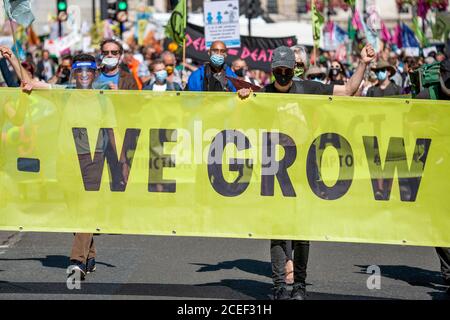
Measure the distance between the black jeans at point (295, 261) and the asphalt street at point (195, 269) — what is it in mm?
348

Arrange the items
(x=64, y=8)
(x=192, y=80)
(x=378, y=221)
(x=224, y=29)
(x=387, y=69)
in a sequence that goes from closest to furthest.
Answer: (x=378, y=221) → (x=192, y=80) → (x=387, y=69) → (x=224, y=29) → (x=64, y=8)

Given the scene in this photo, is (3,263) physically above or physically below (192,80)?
below

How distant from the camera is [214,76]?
1229cm

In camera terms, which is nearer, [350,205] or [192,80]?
[350,205]

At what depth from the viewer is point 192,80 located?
12539 millimetres

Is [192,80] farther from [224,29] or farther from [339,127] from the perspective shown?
[224,29]

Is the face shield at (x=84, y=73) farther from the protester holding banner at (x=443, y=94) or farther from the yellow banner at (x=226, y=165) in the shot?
the protester holding banner at (x=443, y=94)

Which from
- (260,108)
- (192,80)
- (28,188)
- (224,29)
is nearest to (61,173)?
(28,188)

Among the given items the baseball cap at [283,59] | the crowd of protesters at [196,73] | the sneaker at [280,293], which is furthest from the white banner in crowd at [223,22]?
the sneaker at [280,293]

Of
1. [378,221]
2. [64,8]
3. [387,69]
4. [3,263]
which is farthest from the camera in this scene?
[64,8]

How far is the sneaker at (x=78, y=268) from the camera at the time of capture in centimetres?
1022

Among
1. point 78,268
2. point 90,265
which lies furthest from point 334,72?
point 78,268

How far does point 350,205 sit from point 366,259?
2.87 m

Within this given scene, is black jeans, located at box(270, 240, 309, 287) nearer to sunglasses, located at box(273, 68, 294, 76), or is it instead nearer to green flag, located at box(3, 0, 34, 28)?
sunglasses, located at box(273, 68, 294, 76)
